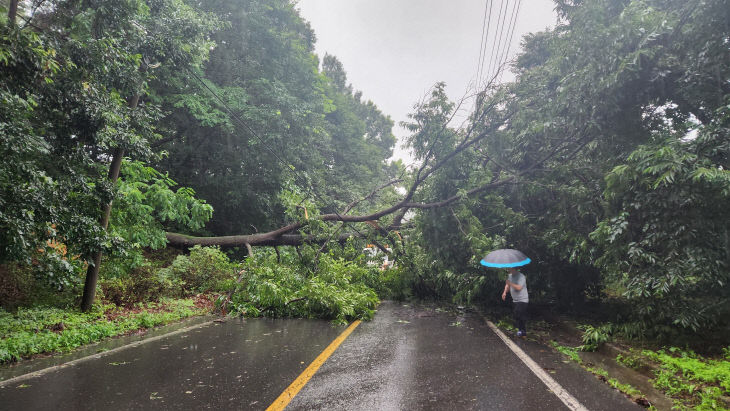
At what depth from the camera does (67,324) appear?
264 inches

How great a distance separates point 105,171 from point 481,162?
9.63 meters

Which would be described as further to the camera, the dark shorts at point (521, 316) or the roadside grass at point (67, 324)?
the dark shorts at point (521, 316)

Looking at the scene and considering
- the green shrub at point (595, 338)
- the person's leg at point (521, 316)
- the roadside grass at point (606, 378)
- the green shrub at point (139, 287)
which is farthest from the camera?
the green shrub at point (139, 287)

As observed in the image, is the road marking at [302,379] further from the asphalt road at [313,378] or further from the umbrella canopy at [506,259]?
the umbrella canopy at [506,259]

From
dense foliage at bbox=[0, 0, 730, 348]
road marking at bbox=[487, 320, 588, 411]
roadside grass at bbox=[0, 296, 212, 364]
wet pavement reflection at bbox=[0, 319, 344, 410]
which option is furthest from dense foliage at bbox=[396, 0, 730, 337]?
roadside grass at bbox=[0, 296, 212, 364]

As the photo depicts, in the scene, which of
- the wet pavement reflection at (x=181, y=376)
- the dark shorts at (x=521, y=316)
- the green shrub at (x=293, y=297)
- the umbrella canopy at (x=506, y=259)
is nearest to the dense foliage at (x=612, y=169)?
the umbrella canopy at (x=506, y=259)

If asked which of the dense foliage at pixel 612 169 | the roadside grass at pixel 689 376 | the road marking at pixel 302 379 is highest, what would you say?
the dense foliage at pixel 612 169

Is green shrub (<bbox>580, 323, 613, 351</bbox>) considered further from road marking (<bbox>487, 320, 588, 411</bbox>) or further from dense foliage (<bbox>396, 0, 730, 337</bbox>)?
road marking (<bbox>487, 320, 588, 411</bbox>)

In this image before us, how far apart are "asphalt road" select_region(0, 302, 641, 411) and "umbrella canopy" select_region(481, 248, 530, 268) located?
139 centimetres

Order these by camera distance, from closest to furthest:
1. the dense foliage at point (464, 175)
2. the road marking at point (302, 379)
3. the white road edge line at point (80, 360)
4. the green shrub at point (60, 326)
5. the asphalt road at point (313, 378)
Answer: the road marking at point (302, 379), the asphalt road at point (313, 378), the white road edge line at point (80, 360), the dense foliage at point (464, 175), the green shrub at point (60, 326)

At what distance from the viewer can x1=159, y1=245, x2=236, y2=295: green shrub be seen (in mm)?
11709

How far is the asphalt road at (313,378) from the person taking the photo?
3.88 m

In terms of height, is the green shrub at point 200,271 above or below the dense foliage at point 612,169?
below

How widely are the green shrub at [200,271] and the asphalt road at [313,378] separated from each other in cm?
477
